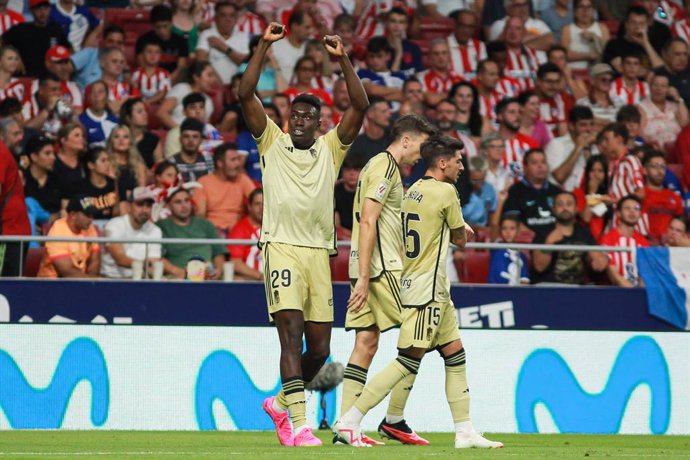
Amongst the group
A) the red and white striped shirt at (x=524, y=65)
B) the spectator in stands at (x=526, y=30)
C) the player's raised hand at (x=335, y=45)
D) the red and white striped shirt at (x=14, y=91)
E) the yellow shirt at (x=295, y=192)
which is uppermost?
the spectator in stands at (x=526, y=30)

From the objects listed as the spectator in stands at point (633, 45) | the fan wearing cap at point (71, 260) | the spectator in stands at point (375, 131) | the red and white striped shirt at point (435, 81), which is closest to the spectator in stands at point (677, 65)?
the spectator in stands at point (633, 45)

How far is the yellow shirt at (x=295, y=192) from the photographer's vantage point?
30.0 feet

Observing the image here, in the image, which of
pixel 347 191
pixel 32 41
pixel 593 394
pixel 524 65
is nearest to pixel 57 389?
pixel 347 191

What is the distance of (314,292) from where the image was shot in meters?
9.24

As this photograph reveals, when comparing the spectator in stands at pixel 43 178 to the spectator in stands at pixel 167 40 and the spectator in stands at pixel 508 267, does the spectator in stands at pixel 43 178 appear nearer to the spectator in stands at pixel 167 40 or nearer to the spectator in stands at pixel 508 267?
the spectator in stands at pixel 167 40

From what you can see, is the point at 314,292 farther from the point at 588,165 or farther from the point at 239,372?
the point at 588,165

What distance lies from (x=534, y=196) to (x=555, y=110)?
3.17 m

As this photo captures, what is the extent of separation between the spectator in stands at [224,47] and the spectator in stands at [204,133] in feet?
4.04

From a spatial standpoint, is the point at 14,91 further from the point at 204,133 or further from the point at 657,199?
the point at 657,199

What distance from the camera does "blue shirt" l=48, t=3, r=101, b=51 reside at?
55.4 ft

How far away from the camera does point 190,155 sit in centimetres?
1477

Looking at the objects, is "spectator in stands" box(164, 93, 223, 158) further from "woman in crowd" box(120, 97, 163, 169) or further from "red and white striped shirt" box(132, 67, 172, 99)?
"red and white striped shirt" box(132, 67, 172, 99)

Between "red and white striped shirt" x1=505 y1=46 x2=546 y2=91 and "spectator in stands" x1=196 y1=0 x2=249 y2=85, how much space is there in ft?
11.6

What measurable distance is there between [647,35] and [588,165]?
156 inches
